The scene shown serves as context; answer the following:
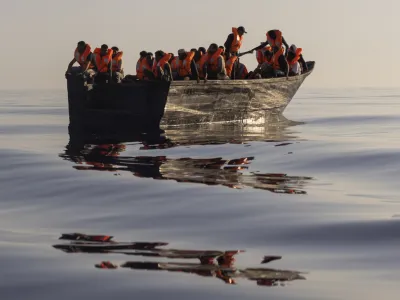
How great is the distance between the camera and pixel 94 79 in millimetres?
28078

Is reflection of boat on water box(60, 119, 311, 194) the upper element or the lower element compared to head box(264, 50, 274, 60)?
lower

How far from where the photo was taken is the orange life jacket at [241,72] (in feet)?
100

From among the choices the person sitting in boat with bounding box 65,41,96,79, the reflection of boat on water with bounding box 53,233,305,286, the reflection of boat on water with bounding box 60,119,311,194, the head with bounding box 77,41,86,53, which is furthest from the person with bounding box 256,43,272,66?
the reflection of boat on water with bounding box 53,233,305,286

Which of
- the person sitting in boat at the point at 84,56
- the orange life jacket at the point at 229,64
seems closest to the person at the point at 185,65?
the orange life jacket at the point at 229,64

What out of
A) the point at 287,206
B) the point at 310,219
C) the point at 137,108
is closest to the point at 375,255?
the point at 310,219

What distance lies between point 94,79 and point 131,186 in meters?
14.4

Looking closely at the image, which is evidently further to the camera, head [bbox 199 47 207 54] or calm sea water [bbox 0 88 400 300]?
head [bbox 199 47 207 54]

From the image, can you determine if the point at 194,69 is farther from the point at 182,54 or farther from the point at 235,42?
the point at 235,42

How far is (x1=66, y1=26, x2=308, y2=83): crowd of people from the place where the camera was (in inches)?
Answer: 1081

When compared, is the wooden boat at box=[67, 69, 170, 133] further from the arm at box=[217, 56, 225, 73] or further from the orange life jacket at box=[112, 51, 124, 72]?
the arm at box=[217, 56, 225, 73]

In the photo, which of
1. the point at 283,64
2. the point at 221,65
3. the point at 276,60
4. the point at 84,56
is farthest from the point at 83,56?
the point at 283,64

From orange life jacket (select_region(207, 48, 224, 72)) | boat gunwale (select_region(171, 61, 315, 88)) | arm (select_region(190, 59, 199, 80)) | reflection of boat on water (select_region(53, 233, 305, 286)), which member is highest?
orange life jacket (select_region(207, 48, 224, 72))

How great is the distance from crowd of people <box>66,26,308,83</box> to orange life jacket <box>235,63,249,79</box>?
0.32 metres

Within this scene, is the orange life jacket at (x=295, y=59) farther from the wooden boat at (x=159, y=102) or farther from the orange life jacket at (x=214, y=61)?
the orange life jacket at (x=214, y=61)
